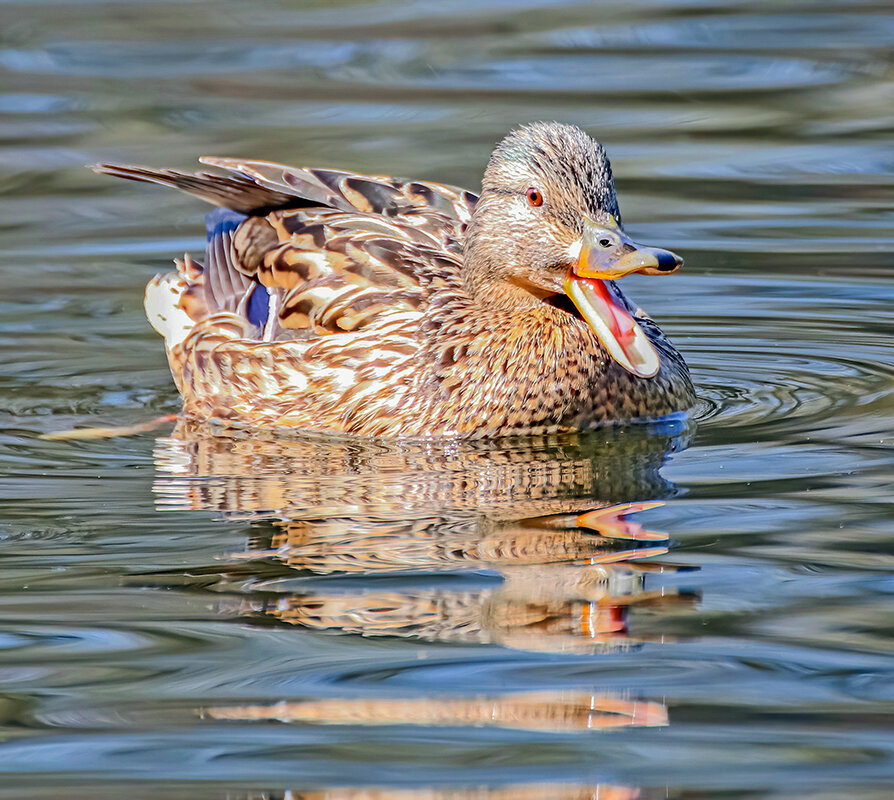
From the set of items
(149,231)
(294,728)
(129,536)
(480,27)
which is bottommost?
(294,728)

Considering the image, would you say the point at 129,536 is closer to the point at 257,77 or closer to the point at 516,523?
the point at 516,523

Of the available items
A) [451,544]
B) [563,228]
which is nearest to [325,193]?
[563,228]

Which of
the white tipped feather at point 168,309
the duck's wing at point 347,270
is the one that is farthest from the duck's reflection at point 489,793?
the white tipped feather at point 168,309

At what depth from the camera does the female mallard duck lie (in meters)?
7.94

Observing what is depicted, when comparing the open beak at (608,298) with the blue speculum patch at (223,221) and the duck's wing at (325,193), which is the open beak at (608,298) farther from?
the blue speculum patch at (223,221)

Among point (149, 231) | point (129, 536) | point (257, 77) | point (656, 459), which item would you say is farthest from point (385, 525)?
point (257, 77)

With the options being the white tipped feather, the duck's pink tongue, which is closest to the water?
the white tipped feather

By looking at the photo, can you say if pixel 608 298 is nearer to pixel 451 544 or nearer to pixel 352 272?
pixel 352 272

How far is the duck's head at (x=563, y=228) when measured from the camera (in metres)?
7.80

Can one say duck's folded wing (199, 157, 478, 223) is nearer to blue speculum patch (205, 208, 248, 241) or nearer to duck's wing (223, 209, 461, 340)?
duck's wing (223, 209, 461, 340)

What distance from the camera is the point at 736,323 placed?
10.2 meters

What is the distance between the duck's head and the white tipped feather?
2050mm

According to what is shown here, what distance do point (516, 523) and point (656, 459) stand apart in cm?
124

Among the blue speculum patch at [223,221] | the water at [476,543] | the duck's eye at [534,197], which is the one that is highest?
the blue speculum patch at [223,221]
